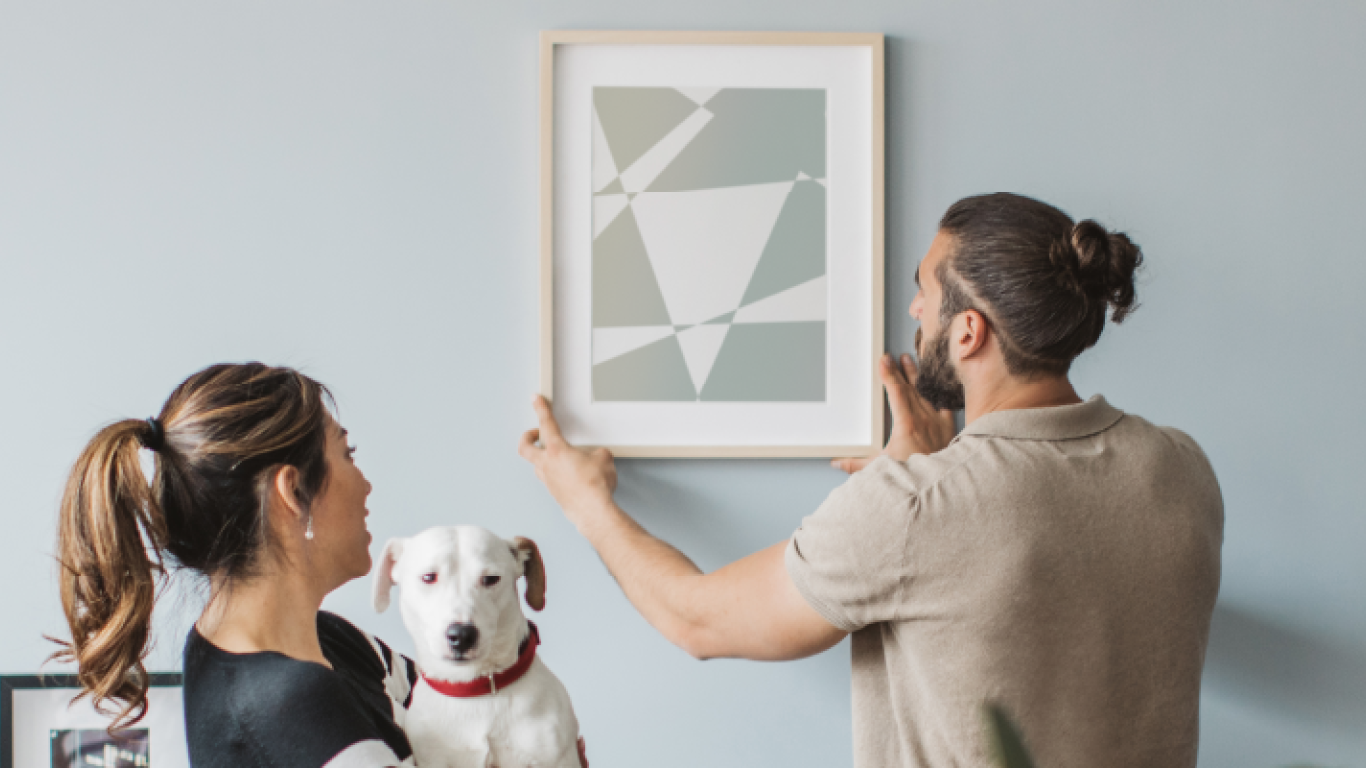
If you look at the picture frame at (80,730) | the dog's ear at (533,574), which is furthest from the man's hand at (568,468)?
the picture frame at (80,730)

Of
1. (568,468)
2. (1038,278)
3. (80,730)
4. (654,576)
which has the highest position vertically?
(1038,278)

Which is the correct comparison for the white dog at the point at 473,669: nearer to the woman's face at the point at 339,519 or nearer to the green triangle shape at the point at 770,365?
the woman's face at the point at 339,519

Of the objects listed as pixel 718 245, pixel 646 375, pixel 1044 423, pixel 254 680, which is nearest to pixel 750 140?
pixel 718 245

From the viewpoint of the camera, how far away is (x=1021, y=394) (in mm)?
958

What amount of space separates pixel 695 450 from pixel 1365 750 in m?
1.17

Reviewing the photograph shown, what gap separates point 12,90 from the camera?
1.28 m

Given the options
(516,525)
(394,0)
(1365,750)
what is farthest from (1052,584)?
(394,0)

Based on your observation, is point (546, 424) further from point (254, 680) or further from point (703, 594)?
point (254, 680)

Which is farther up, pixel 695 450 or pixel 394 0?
pixel 394 0

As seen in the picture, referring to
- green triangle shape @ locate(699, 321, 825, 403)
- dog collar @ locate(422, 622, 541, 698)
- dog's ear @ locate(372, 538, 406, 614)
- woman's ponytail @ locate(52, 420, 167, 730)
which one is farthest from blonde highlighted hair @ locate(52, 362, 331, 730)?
green triangle shape @ locate(699, 321, 825, 403)

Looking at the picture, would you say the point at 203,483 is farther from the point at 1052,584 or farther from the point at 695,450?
the point at 1052,584

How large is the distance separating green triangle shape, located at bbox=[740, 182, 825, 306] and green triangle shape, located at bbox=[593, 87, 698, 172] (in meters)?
0.22

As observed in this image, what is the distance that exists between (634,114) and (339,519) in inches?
28.9

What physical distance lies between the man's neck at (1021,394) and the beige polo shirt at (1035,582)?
0.05 metres
